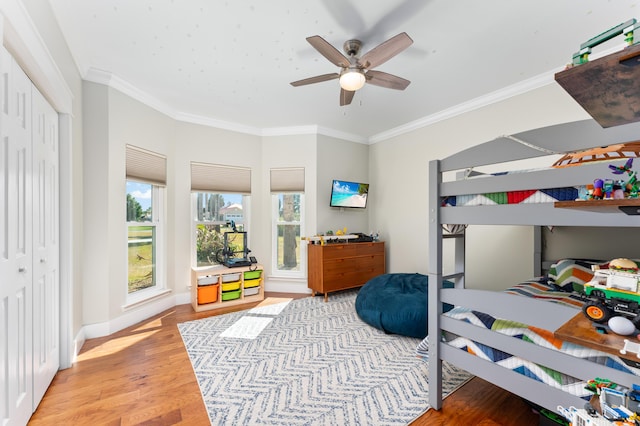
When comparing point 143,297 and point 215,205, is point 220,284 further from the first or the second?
point 215,205

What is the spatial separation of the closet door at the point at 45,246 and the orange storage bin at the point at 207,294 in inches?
58.6

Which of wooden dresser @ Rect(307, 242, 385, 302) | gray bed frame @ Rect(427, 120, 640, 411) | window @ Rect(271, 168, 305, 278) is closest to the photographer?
gray bed frame @ Rect(427, 120, 640, 411)

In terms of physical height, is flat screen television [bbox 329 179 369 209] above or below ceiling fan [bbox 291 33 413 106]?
below

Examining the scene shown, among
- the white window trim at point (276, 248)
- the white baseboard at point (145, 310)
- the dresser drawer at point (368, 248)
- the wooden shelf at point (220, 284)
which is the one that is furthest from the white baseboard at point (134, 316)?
the dresser drawer at point (368, 248)

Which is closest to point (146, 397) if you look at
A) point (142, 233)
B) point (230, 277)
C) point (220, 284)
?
point (220, 284)

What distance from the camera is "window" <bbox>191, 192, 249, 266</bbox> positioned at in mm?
3945

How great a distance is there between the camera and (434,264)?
175cm

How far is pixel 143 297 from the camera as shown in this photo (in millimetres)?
3256

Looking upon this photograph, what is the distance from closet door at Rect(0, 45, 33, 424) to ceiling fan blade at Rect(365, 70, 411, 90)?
220 centimetres

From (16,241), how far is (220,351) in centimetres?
164

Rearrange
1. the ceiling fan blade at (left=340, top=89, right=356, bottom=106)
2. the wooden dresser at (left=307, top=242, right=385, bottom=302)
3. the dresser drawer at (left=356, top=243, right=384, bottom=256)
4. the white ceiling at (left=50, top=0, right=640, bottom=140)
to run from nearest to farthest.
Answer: the white ceiling at (left=50, top=0, right=640, bottom=140), the ceiling fan blade at (left=340, top=89, right=356, bottom=106), the wooden dresser at (left=307, top=242, right=385, bottom=302), the dresser drawer at (left=356, top=243, right=384, bottom=256)

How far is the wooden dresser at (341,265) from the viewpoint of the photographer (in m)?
3.86

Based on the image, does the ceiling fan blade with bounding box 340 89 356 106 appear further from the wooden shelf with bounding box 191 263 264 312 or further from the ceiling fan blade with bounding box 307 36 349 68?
the wooden shelf with bounding box 191 263 264 312

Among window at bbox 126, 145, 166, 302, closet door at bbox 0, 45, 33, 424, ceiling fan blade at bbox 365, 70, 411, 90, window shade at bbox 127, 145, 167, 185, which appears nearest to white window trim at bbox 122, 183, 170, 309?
window at bbox 126, 145, 166, 302
